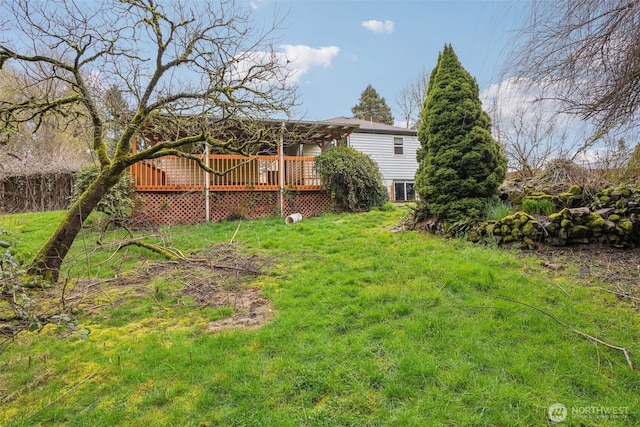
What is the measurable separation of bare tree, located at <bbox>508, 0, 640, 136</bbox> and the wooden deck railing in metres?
8.28

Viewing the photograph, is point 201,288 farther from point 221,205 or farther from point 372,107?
point 372,107

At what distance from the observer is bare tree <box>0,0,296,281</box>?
5.18 meters

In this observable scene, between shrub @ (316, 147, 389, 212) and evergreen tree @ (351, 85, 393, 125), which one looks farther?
evergreen tree @ (351, 85, 393, 125)

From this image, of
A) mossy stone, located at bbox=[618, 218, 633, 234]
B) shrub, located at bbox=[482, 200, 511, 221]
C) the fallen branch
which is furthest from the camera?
shrub, located at bbox=[482, 200, 511, 221]

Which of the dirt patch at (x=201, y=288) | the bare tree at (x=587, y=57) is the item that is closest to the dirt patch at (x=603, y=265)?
the bare tree at (x=587, y=57)

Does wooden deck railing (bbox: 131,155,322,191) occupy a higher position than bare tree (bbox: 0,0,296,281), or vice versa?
bare tree (bbox: 0,0,296,281)

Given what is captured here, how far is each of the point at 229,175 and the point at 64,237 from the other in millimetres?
6818

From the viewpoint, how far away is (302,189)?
36.8ft

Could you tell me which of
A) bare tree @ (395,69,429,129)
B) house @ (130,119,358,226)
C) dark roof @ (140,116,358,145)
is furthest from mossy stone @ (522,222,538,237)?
bare tree @ (395,69,429,129)

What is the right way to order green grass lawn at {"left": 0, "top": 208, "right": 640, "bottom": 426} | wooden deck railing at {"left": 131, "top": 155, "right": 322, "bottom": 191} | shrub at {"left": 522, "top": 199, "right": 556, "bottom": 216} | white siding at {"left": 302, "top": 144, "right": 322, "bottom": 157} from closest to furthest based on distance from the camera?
green grass lawn at {"left": 0, "top": 208, "right": 640, "bottom": 426}, shrub at {"left": 522, "top": 199, "right": 556, "bottom": 216}, wooden deck railing at {"left": 131, "top": 155, "right": 322, "bottom": 191}, white siding at {"left": 302, "top": 144, "right": 322, "bottom": 157}

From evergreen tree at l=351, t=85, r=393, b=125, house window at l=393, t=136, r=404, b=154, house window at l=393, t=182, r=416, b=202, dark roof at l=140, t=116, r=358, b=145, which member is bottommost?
house window at l=393, t=182, r=416, b=202

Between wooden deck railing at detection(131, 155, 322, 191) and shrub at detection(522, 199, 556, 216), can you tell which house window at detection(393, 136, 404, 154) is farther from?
shrub at detection(522, 199, 556, 216)

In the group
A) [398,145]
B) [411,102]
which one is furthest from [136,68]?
[411,102]

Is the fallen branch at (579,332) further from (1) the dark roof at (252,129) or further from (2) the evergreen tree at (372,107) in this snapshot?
(2) the evergreen tree at (372,107)
